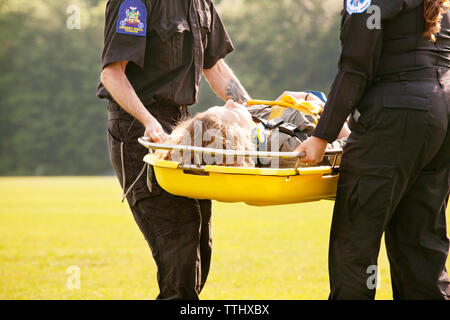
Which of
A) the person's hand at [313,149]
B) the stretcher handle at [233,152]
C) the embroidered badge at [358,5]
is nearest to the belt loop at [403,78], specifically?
the embroidered badge at [358,5]

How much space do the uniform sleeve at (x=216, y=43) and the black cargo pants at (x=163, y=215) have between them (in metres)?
0.53

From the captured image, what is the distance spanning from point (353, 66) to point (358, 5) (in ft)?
0.90

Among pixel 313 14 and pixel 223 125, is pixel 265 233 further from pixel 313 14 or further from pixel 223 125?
pixel 313 14

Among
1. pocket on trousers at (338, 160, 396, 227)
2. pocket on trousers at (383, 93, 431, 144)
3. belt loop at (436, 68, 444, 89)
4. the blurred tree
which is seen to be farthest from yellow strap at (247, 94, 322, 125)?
the blurred tree

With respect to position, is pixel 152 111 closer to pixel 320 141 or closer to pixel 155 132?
pixel 155 132

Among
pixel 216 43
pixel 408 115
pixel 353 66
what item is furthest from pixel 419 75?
pixel 216 43

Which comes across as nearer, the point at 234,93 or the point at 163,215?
the point at 163,215

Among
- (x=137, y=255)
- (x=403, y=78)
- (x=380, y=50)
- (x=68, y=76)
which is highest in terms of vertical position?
(x=380, y=50)

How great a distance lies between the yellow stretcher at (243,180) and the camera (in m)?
2.85

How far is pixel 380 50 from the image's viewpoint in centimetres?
292

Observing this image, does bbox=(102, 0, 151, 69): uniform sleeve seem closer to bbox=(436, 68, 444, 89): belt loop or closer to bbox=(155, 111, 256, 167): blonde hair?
bbox=(155, 111, 256, 167): blonde hair
